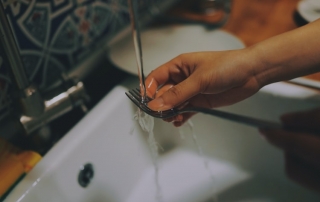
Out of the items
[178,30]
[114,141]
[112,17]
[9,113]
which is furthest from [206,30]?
[9,113]

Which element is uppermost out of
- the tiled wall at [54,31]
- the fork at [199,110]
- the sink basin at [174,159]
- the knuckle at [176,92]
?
the tiled wall at [54,31]

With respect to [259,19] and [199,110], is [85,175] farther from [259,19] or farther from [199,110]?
[259,19]

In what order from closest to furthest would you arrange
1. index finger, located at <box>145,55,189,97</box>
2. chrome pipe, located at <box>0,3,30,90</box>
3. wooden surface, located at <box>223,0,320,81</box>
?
chrome pipe, located at <box>0,3,30,90</box>
index finger, located at <box>145,55,189,97</box>
wooden surface, located at <box>223,0,320,81</box>

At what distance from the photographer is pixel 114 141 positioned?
66cm

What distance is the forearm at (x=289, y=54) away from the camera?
0.49 meters

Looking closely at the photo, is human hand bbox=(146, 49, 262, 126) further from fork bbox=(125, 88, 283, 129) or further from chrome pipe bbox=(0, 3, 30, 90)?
chrome pipe bbox=(0, 3, 30, 90)

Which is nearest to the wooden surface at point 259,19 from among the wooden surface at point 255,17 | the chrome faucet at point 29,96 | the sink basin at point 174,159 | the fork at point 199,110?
the wooden surface at point 255,17

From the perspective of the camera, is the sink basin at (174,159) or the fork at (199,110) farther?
the sink basin at (174,159)

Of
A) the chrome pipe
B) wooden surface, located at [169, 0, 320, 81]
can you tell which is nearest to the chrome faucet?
the chrome pipe

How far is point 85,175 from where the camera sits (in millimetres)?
598

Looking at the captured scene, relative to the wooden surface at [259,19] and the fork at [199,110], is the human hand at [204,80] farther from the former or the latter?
the wooden surface at [259,19]

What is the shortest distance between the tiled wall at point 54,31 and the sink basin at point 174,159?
→ 0.44ft

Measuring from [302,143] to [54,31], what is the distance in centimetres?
50

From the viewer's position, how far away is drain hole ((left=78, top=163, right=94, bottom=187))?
0.59 metres
